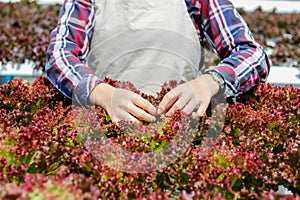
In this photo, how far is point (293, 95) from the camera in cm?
257

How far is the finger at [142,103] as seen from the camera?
200 cm

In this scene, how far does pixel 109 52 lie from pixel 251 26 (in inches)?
162

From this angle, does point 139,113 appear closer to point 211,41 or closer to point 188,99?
point 188,99

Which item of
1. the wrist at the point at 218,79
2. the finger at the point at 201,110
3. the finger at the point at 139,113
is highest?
the finger at the point at 139,113

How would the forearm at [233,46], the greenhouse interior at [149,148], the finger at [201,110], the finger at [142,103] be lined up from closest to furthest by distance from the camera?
1. the greenhouse interior at [149,148]
2. the finger at [142,103]
3. the finger at [201,110]
4. the forearm at [233,46]

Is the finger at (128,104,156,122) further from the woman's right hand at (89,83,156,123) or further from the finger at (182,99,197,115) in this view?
the finger at (182,99,197,115)

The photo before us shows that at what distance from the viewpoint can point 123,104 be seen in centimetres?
203

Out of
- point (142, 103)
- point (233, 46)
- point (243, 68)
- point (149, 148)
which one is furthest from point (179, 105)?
point (233, 46)

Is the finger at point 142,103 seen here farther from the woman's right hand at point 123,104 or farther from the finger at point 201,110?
the finger at point 201,110

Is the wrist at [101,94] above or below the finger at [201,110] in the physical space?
above

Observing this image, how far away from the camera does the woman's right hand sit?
2.01 metres

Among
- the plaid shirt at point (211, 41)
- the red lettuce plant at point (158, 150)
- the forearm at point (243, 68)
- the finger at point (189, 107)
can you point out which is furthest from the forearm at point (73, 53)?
the forearm at point (243, 68)

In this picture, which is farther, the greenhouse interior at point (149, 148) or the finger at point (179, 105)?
the finger at point (179, 105)

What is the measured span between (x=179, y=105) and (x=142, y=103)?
16 cm
